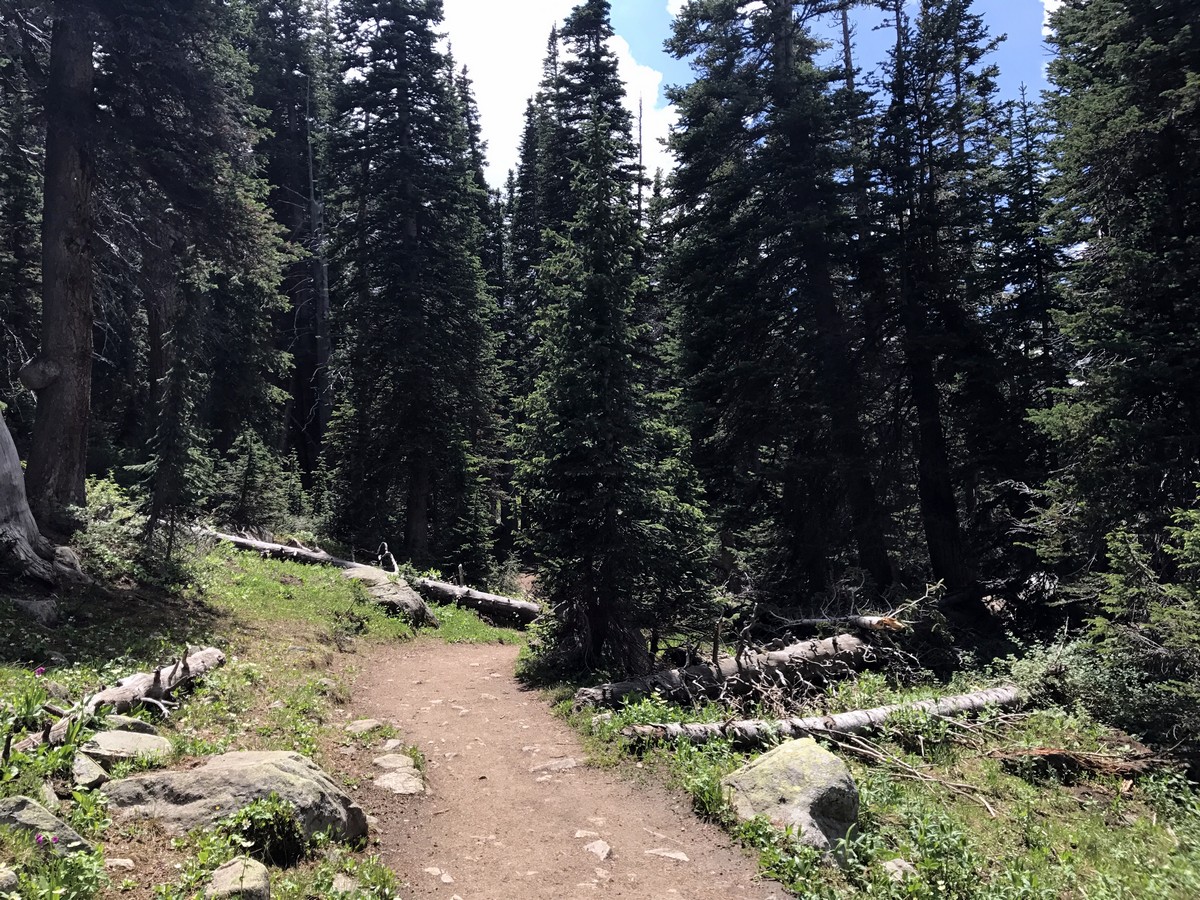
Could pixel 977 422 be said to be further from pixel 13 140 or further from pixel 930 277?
pixel 13 140

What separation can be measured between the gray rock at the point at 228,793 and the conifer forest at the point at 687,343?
5565 millimetres

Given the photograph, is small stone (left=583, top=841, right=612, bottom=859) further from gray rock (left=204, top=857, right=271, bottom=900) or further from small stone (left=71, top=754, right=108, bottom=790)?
small stone (left=71, top=754, right=108, bottom=790)

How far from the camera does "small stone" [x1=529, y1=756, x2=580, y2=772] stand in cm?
775

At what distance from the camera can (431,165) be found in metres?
23.7

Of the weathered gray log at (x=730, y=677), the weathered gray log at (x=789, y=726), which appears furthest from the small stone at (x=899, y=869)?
the weathered gray log at (x=730, y=677)

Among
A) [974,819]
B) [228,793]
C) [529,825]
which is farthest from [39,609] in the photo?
[974,819]

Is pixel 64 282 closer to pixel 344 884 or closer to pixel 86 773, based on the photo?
pixel 86 773

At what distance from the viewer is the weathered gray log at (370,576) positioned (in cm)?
1563

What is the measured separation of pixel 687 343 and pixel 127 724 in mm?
15459

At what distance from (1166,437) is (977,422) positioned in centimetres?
632

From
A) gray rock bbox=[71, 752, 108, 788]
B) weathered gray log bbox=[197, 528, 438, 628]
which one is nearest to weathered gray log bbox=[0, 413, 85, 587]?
weathered gray log bbox=[197, 528, 438, 628]

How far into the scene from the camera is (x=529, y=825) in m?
6.43

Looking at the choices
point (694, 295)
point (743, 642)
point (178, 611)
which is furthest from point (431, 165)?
point (743, 642)

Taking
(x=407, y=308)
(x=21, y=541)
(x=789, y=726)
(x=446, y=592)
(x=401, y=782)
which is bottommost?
(x=789, y=726)
